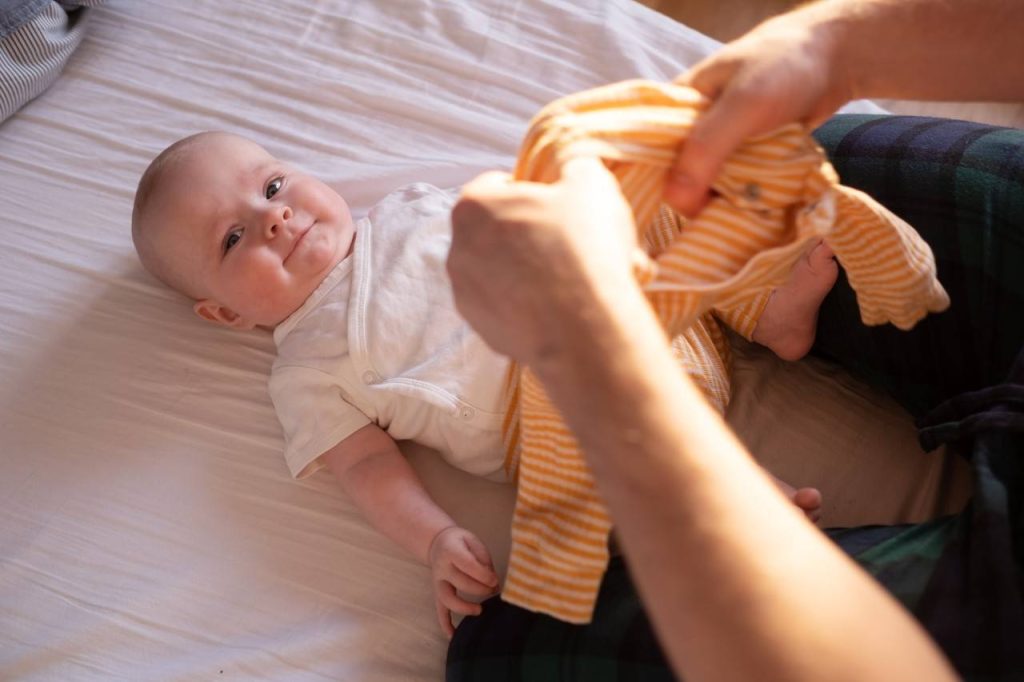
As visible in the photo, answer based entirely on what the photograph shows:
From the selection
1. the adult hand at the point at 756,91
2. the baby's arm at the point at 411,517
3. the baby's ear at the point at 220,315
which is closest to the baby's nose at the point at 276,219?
the baby's ear at the point at 220,315

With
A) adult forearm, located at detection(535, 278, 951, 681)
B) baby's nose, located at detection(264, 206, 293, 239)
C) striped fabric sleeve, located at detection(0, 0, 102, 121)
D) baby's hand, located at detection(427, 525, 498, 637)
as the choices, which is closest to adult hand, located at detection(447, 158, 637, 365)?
adult forearm, located at detection(535, 278, 951, 681)

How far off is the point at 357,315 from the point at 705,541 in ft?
2.10

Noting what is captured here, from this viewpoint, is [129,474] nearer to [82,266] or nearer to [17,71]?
[82,266]

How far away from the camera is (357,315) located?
0.96 meters

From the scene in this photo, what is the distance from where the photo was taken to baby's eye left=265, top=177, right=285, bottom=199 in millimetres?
1032

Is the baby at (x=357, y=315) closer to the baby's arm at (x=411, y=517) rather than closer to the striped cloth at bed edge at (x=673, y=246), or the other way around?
the baby's arm at (x=411, y=517)

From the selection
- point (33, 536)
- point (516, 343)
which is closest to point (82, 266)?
point (33, 536)

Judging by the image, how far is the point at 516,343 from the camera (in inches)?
18.4

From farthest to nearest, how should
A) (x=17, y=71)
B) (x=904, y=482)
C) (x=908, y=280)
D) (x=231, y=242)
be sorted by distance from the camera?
(x=17, y=71) < (x=231, y=242) < (x=904, y=482) < (x=908, y=280)

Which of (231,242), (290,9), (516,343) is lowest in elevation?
(231,242)

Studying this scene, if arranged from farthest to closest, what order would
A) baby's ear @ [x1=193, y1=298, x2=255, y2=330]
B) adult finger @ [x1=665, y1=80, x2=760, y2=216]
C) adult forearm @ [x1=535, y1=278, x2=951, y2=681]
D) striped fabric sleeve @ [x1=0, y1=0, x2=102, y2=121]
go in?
striped fabric sleeve @ [x1=0, y1=0, x2=102, y2=121] → baby's ear @ [x1=193, y1=298, x2=255, y2=330] → adult finger @ [x1=665, y1=80, x2=760, y2=216] → adult forearm @ [x1=535, y1=278, x2=951, y2=681]

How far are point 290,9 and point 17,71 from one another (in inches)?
15.5

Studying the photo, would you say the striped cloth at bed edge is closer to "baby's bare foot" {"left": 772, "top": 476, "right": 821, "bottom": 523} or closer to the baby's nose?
"baby's bare foot" {"left": 772, "top": 476, "right": 821, "bottom": 523}

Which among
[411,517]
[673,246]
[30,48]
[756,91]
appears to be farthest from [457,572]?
[30,48]
